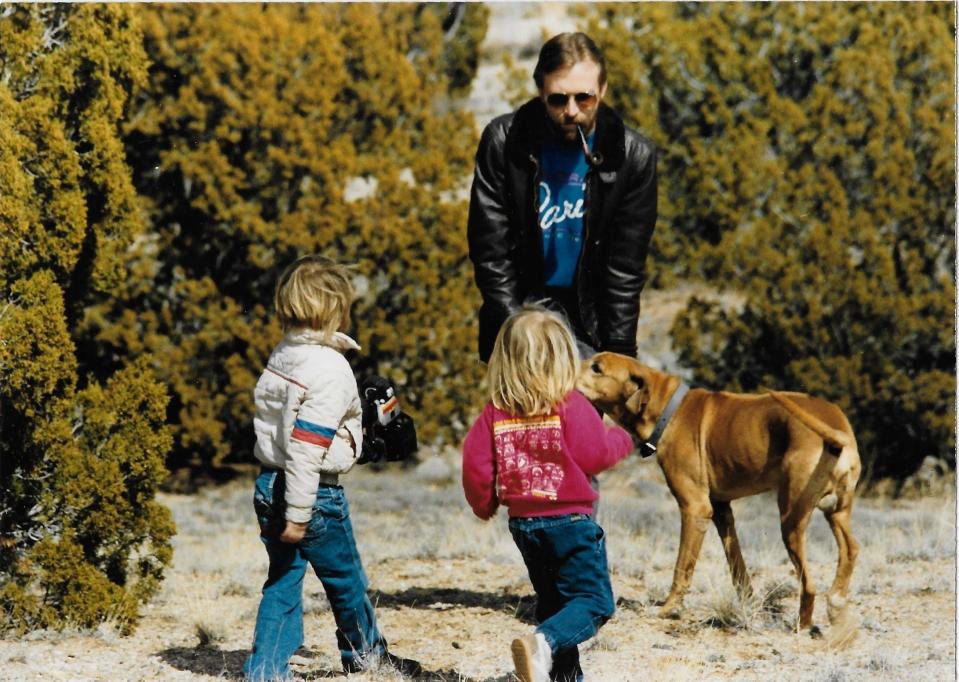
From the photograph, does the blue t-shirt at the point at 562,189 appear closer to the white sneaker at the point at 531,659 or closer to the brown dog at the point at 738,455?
the brown dog at the point at 738,455

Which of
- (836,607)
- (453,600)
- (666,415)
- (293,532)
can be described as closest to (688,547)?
(666,415)

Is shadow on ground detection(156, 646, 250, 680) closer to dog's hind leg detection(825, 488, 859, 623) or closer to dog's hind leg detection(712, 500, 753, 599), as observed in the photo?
dog's hind leg detection(712, 500, 753, 599)

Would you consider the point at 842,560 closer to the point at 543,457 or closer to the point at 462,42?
the point at 543,457

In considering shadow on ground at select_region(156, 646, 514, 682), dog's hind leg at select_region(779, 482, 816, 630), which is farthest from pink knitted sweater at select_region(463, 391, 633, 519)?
dog's hind leg at select_region(779, 482, 816, 630)

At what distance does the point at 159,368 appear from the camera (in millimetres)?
11109

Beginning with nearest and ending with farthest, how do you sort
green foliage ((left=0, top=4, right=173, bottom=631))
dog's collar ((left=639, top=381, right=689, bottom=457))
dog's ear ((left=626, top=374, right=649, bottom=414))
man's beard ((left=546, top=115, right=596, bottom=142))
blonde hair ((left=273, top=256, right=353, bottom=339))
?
blonde hair ((left=273, top=256, right=353, bottom=339))
man's beard ((left=546, top=115, right=596, bottom=142))
green foliage ((left=0, top=4, right=173, bottom=631))
dog's ear ((left=626, top=374, right=649, bottom=414))
dog's collar ((left=639, top=381, right=689, bottom=457))

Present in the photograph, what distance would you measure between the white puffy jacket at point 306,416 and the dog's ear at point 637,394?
1.62m

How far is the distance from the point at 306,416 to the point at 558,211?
1.57 metres

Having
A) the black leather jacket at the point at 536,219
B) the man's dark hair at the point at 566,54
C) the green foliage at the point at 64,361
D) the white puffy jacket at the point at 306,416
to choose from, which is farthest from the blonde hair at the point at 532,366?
the green foliage at the point at 64,361

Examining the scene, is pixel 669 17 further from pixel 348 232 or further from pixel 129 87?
pixel 129 87

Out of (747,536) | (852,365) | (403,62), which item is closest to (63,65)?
(747,536)

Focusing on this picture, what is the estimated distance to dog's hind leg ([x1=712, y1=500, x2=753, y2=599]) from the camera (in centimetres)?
614

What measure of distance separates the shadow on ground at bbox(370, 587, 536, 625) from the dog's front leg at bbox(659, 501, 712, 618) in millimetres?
701

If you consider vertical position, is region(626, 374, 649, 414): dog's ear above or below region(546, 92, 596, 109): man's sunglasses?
below
